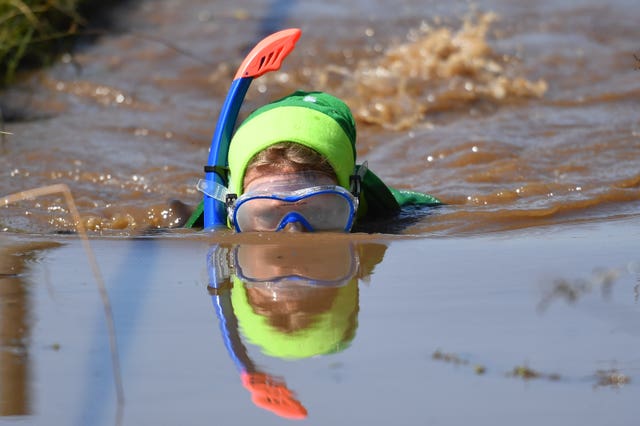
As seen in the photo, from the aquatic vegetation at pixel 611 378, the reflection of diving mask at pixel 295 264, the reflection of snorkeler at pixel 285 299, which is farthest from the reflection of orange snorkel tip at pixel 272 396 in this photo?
the reflection of diving mask at pixel 295 264

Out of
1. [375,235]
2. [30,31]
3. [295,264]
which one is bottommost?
[295,264]

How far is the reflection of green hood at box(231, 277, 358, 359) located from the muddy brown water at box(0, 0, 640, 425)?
0.05 feet

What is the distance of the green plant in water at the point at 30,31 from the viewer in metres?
6.34

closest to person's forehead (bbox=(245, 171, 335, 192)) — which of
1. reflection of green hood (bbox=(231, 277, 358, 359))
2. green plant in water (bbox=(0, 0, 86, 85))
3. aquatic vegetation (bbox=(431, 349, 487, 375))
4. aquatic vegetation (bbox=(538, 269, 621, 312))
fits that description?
reflection of green hood (bbox=(231, 277, 358, 359))

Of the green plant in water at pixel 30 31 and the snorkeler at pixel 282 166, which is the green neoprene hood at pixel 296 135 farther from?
the green plant in water at pixel 30 31

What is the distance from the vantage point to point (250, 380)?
2084 mm

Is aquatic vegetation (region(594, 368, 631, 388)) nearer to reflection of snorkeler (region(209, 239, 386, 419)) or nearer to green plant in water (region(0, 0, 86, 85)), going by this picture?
reflection of snorkeler (region(209, 239, 386, 419))

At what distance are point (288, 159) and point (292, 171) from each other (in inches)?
1.8

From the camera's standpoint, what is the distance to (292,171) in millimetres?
3717

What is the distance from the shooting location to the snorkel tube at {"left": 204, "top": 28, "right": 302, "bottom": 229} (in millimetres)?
3979

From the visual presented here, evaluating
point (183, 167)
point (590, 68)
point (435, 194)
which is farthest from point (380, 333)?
point (590, 68)

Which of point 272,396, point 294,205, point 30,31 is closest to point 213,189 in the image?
point 294,205

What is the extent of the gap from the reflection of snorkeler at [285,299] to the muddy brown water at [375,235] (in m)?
0.01

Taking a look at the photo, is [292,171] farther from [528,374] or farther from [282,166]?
[528,374]
